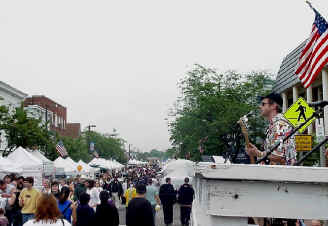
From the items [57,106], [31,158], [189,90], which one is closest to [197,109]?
[189,90]

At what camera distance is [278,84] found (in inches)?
1297

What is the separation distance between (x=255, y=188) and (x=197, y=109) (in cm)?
2801

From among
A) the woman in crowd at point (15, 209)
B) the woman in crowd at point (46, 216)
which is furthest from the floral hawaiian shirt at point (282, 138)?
the woman in crowd at point (15, 209)

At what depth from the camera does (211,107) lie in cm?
2900

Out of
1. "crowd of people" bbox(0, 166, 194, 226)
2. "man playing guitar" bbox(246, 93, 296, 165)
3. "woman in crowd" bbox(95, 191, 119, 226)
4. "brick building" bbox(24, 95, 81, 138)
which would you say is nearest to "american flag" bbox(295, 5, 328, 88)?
"man playing guitar" bbox(246, 93, 296, 165)

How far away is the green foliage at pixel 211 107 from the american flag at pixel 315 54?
19.5m

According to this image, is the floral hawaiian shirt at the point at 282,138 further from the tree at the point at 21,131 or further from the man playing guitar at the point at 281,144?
the tree at the point at 21,131

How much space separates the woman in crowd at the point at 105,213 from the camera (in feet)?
31.4

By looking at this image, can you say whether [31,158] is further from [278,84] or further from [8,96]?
[8,96]

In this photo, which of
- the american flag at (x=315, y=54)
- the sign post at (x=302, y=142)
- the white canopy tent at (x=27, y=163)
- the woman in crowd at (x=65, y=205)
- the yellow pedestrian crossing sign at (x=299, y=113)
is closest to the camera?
the american flag at (x=315, y=54)

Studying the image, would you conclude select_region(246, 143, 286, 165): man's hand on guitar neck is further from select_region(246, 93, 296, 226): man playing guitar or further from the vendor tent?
the vendor tent

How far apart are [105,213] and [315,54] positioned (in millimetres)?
5321

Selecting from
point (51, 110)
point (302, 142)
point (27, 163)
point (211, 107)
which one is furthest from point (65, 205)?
point (51, 110)

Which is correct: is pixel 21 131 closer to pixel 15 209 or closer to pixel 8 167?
pixel 8 167
